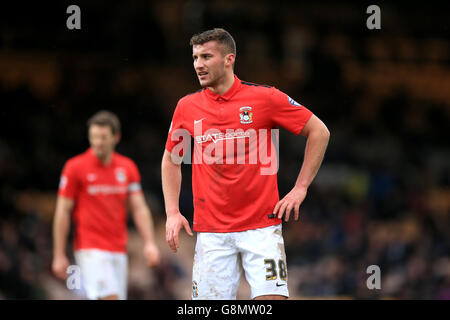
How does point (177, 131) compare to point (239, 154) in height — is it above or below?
above

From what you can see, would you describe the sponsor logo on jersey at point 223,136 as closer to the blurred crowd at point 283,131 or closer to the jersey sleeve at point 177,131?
the jersey sleeve at point 177,131

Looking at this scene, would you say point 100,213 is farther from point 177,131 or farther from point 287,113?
point 287,113

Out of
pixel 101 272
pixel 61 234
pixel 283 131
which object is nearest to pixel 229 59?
pixel 101 272

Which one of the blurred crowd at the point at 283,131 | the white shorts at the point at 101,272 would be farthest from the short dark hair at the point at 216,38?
the blurred crowd at the point at 283,131

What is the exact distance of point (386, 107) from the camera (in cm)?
1652

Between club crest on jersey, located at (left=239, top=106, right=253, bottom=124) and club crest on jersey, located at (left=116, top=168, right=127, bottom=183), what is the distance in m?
3.50

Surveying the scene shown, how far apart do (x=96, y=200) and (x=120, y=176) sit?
420 millimetres

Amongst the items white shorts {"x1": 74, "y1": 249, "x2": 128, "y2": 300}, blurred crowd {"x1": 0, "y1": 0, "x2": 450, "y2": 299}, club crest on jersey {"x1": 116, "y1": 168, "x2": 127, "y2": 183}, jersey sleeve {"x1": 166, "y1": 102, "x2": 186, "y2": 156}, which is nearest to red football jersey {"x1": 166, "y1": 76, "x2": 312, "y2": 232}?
jersey sleeve {"x1": 166, "y1": 102, "x2": 186, "y2": 156}

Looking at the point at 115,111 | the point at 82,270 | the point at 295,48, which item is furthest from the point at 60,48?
the point at 82,270

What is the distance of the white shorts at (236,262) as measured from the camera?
4.92 m

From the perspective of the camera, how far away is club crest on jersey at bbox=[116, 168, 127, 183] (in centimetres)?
827

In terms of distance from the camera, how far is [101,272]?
779cm

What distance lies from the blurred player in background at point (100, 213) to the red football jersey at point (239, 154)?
118 inches
